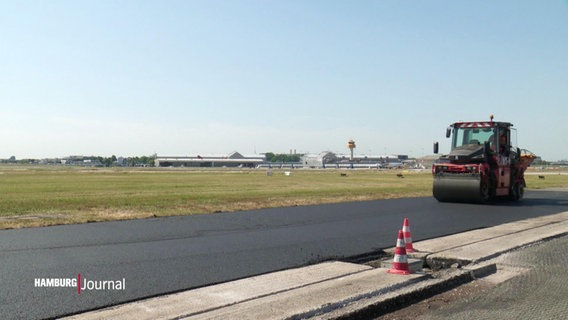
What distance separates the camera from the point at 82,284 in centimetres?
685

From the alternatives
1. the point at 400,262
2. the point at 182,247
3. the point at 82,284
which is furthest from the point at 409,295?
the point at 182,247

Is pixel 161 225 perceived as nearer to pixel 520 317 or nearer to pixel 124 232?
pixel 124 232

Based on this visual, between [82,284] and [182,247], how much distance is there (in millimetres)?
3091

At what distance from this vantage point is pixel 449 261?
Answer: 8750 millimetres

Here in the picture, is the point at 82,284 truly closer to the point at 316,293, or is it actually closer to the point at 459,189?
the point at 316,293

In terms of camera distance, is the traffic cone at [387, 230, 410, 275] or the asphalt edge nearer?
the asphalt edge

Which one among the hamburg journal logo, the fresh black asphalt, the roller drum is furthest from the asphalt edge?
→ the roller drum

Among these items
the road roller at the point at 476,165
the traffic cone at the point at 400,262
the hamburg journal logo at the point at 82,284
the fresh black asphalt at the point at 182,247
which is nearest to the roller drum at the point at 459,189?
the road roller at the point at 476,165

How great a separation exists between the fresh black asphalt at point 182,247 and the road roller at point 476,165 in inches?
107

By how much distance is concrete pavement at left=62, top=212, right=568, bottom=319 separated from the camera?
223 inches

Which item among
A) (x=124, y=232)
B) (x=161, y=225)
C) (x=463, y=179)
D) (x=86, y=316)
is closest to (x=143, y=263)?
(x=86, y=316)

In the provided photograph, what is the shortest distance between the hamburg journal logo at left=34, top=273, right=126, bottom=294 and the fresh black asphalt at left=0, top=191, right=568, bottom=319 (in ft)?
0.30

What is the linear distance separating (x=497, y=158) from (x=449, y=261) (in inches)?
509

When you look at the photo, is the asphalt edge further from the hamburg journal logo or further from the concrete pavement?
the hamburg journal logo
